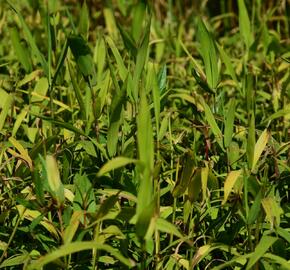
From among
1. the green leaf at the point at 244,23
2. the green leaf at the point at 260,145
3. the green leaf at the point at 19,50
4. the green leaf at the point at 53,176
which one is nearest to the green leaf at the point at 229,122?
the green leaf at the point at 260,145

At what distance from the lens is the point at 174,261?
1.46 meters

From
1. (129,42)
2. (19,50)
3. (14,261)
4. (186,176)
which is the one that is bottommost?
(14,261)

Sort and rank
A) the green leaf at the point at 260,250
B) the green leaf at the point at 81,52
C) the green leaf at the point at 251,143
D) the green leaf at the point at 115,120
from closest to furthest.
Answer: the green leaf at the point at 260,250 → the green leaf at the point at 251,143 → the green leaf at the point at 115,120 → the green leaf at the point at 81,52

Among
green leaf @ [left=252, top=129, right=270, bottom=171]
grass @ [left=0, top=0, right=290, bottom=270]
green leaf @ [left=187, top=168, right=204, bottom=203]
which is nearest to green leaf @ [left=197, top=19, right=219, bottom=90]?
grass @ [left=0, top=0, right=290, bottom=270]

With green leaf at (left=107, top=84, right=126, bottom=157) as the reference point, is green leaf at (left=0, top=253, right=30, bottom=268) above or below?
below

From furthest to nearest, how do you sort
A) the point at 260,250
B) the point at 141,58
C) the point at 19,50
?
the point at 19,50 < the point at 141,58 < the point at 260,250

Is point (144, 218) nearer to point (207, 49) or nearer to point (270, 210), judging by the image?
point (270, 210)

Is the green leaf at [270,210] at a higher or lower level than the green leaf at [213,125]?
lower

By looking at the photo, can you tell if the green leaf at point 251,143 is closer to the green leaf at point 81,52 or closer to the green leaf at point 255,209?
the green leaf at point 255,209

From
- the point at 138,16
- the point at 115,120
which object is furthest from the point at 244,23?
the point at 115,120

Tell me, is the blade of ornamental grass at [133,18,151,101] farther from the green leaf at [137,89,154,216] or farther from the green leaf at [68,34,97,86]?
the green leaf at [137,89,154,216]

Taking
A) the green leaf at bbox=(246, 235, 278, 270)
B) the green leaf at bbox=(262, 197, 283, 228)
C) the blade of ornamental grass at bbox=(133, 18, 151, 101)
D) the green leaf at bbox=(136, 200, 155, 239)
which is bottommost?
the green leaf at bbox=(246, 235, 278, 270)

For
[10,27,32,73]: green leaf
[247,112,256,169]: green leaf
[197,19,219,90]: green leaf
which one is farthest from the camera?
[10,27,32,73]: green leaf

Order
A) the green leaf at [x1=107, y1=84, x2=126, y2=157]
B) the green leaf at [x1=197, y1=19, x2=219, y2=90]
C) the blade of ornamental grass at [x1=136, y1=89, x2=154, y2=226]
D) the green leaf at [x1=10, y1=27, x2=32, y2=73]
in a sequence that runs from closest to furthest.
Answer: the blade of ornamental grass at [x1=136, y1=89, x2=154, y2=226] → the green leaf at [x1=107, y1=84, x2=126, y2=157] → the green leaf at [x1=197, y1=19, x2=219, y2=90] → the green leaf at [x1=10, y1=27, x2=32, y2=73]
